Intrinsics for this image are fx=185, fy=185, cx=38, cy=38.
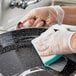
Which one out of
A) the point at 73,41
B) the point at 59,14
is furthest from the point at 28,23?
the point at 73,41

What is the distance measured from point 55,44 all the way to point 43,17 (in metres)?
0.27

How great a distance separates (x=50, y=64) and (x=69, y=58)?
48 millimetres

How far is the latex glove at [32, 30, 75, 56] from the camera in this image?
1.29 ft

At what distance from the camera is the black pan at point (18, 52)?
414 mm

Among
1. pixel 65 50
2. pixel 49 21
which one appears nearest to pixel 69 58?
pixel 65 50

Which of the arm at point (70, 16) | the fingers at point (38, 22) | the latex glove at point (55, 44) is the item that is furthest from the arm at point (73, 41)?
the arm at point (70, 16)

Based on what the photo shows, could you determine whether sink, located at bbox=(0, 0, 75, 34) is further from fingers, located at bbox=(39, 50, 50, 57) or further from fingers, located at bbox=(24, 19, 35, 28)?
fingers, located at bbox=(39, 50, 50, 57)

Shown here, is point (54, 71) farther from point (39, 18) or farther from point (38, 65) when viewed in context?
point (39, 18)

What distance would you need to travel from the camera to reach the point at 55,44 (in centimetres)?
42

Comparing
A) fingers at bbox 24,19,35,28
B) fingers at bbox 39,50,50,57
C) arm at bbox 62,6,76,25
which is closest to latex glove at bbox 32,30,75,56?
fingers at bbox 39,50,50,57


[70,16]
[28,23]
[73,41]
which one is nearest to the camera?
[73,41]

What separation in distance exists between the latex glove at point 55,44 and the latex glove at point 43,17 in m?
0.16

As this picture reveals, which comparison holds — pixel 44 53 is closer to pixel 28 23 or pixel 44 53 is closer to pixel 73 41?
pixel 73 41

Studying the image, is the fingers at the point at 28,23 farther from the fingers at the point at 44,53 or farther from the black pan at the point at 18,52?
the fingers at the point at 44,53
